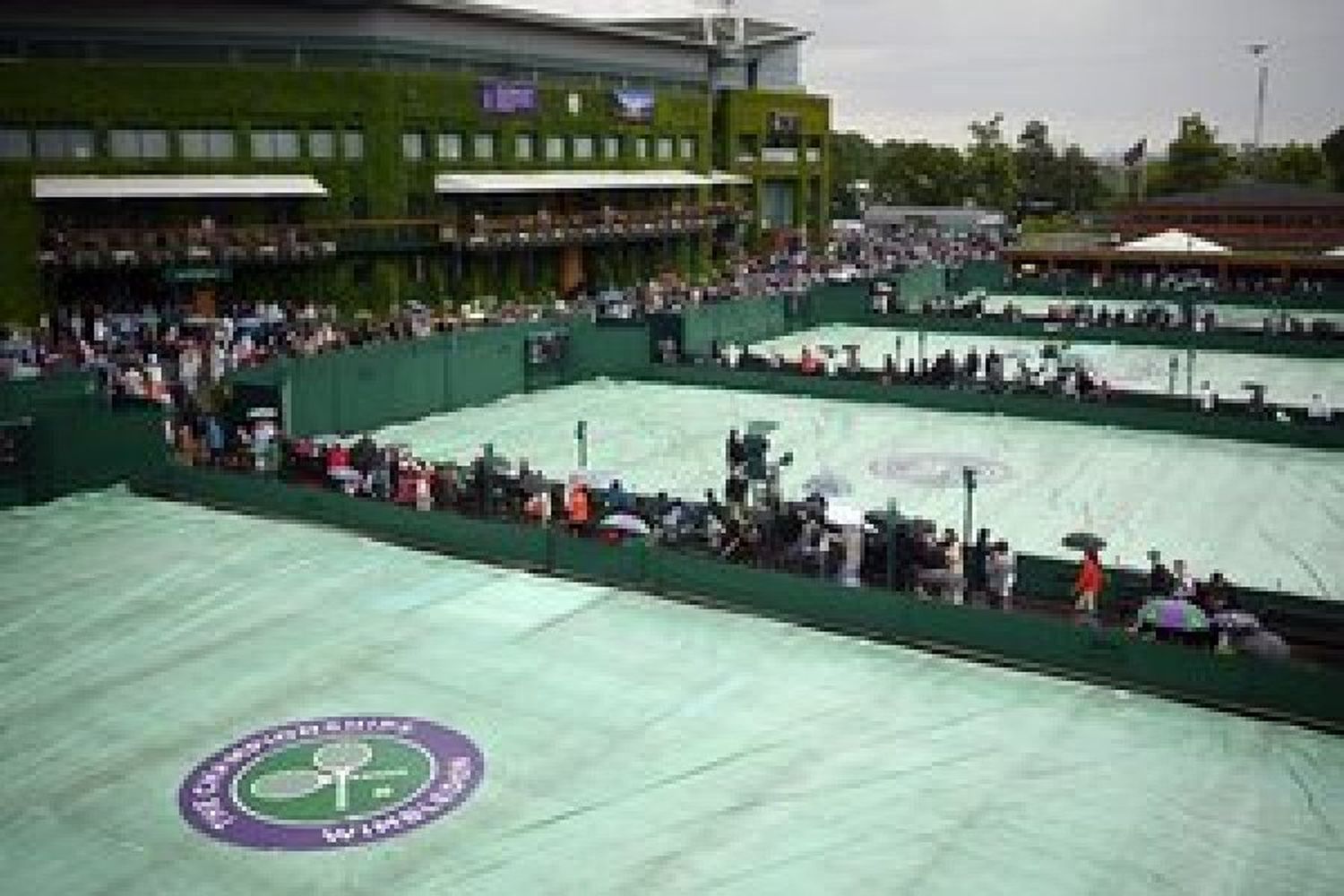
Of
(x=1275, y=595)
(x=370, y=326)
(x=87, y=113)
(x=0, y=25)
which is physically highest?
(x=0, y=25)

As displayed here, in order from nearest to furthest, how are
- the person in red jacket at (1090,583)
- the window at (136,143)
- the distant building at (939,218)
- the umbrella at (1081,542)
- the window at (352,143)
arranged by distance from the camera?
the umbrella at (1081,542) < the person in red jacket at (1090,583) < the window at (136,143) < the window at (352,143) < the distant building at (939,218)

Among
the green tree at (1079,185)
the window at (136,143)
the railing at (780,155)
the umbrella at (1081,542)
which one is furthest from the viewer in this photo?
the green tree at (1079,185)

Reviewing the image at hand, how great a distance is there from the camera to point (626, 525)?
21.1 metres

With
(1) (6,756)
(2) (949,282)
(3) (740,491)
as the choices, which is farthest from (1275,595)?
(2) (949,282)

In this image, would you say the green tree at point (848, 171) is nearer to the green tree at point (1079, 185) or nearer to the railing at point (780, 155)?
the green tree at point (1079, 185)

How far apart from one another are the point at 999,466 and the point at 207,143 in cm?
3116

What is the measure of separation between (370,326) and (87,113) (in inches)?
508

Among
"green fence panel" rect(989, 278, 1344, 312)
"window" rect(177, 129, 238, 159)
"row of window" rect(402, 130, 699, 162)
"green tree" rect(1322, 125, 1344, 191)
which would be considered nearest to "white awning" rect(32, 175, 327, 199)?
"window" rect(177, 129, 238, 159)

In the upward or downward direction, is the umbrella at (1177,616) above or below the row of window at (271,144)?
below

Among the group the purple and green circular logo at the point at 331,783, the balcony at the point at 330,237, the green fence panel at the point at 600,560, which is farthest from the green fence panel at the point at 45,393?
the purple and green circular logo at the point at 331,783

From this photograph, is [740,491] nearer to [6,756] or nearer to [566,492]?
[566,492]

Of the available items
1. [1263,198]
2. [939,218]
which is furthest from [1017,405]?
[939,218]

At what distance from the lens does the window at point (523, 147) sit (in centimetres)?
5859

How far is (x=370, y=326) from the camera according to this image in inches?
1545
